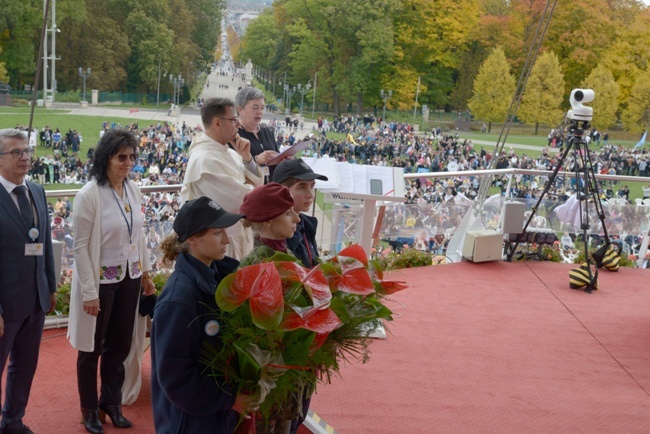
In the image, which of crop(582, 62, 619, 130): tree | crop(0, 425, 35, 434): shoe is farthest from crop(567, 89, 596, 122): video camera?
crop(582, 62, 619, 130): tree

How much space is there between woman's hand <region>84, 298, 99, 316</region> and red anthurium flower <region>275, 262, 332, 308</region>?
4.27 ft

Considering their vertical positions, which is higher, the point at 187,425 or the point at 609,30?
the point at 609,30

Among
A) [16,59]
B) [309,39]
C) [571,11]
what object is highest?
[571,11]

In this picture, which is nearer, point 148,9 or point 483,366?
point 483,366

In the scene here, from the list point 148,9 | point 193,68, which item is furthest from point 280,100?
point 148,9

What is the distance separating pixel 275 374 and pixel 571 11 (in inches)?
1884

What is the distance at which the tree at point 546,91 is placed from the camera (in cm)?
4362

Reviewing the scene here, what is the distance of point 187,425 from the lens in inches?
81.6

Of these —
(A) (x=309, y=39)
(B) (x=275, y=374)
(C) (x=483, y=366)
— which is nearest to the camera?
(B) (x=275, y=374)

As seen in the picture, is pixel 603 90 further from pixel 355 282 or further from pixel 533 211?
pixel 355 282

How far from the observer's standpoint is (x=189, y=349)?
197 cm

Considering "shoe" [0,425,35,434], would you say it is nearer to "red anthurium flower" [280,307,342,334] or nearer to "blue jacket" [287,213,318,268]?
"blue jacket" [287,213,318,268]

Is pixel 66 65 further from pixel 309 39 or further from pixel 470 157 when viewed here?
pixel 470 157

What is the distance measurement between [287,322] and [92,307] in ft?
4.77
